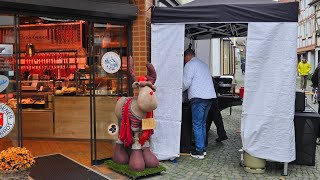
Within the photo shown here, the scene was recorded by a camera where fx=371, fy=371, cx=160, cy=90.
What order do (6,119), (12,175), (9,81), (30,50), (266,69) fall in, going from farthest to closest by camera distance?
(30,50) → (266,69) → (9,81) → (6,119) → (12,175)

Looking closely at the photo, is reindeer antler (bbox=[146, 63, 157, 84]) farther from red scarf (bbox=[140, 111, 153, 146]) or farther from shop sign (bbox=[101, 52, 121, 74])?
shop sign (bbox=[101, 52, 121, 74])

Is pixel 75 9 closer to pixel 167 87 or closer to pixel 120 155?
pixel 167 87

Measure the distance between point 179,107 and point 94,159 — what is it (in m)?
1.69

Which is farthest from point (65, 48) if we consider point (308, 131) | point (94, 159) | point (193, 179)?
point (308, 131)

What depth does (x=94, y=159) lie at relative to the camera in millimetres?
6270

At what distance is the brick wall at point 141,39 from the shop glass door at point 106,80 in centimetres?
18

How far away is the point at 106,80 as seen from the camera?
6465 mm

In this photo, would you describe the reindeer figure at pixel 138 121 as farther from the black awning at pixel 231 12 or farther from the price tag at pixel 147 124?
the black awning at pixel 231 12

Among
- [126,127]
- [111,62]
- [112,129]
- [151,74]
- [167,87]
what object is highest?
[111,62]

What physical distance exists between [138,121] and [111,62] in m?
1.28

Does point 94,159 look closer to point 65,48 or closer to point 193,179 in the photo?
point 193,179

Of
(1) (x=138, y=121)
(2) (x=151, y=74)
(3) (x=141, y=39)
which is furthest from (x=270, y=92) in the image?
(3) (x=141, y=39)

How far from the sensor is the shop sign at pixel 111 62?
6.25 meters

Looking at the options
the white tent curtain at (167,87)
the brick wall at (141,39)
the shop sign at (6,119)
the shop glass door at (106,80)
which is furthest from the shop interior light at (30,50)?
the shop sign at (6,119)
